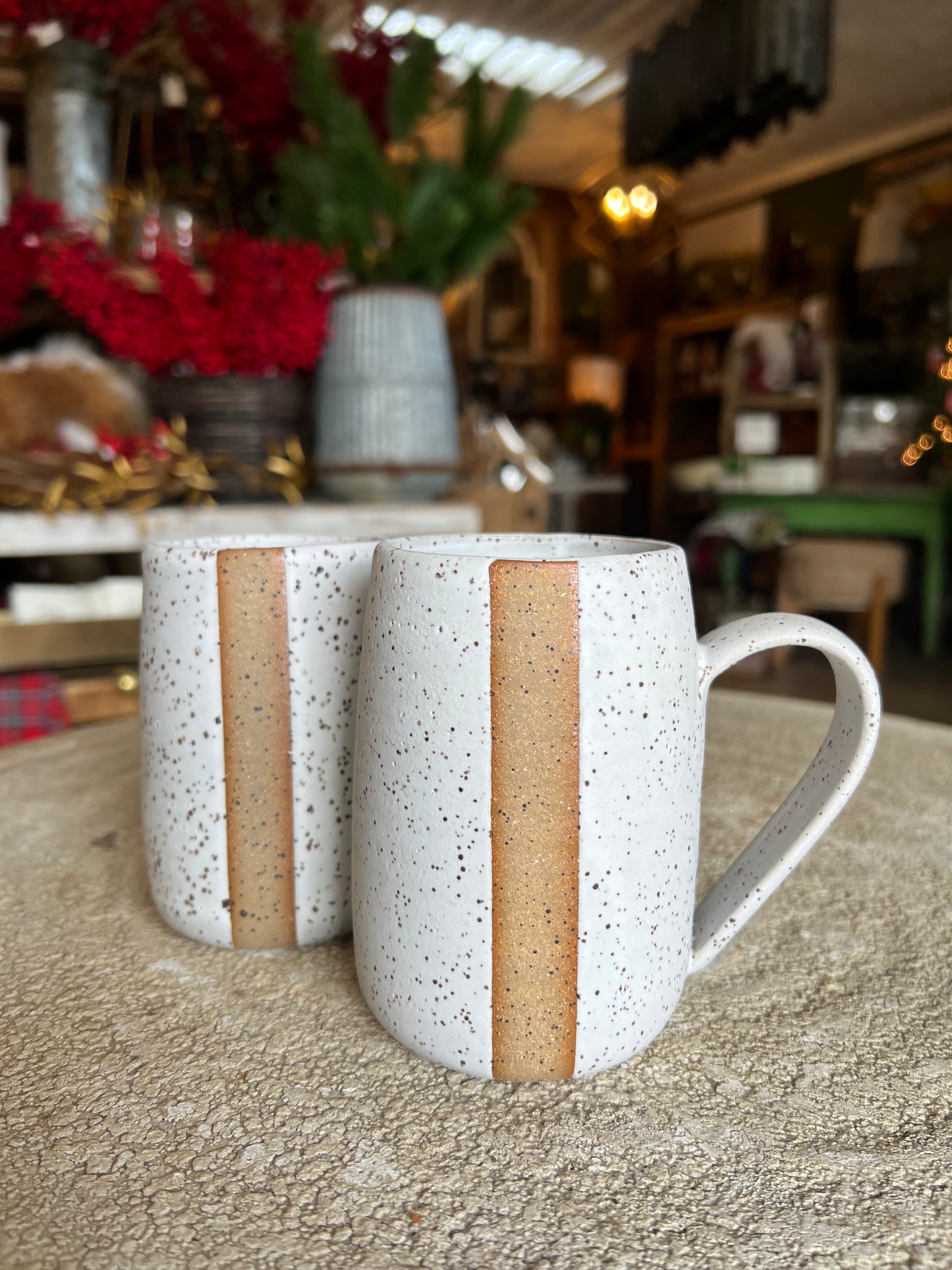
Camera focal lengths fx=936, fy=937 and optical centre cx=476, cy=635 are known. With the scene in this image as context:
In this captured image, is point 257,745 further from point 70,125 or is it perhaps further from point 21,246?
point 70,125

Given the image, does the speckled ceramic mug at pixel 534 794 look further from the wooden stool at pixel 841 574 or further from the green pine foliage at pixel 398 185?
the wooden stool at pixel 841 574

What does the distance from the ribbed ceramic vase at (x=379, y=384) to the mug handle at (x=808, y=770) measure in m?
0.89

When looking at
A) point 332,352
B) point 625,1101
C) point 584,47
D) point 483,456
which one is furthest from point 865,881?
point 584,47

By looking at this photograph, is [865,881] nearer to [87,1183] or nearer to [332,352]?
[87,1183]

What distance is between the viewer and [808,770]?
0.33m

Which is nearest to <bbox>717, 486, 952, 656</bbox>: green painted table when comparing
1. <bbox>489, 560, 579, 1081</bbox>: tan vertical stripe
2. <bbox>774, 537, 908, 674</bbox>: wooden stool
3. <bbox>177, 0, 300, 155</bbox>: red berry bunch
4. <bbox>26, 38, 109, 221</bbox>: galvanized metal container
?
<bbox>774, 537, 908, 674</bbox>: wooden stool

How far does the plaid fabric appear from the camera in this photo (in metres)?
1.04

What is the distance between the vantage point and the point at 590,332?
21.1 feet

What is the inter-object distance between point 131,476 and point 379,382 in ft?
1.03

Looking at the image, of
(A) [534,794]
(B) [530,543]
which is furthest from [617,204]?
(A) [534,794]

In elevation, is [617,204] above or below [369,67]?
above

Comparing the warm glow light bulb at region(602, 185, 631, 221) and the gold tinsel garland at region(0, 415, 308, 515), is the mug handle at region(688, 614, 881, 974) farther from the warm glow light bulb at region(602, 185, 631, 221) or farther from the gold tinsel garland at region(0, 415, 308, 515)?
the warm glow light bulb at region(602, 185, 631, 221)

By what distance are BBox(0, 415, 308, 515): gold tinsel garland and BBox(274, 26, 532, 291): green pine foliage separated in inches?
10.4

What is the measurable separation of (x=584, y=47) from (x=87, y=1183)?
453 cm
